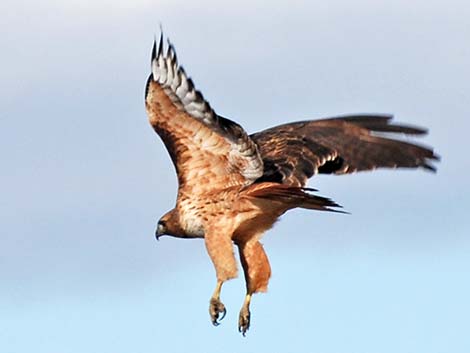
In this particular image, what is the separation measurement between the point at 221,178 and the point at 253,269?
1005 mm

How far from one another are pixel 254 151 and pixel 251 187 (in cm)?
34

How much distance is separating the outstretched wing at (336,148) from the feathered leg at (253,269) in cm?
73

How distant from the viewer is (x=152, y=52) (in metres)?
16.2

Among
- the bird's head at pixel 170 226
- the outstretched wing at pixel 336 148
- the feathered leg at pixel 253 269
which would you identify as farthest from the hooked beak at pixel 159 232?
the outstretched wing at pixel 336 148

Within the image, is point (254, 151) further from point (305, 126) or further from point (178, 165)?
point (305, 126)

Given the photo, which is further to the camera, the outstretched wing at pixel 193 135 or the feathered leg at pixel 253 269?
the feathered leg at pixel 253 269

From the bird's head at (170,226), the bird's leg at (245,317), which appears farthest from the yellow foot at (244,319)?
the bird's head at (170,226)

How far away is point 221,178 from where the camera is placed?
56.0ft

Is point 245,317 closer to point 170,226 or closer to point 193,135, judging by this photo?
point 170,226

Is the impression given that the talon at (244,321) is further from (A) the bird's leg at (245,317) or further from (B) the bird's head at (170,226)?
(B) the bird's head at (170,226)

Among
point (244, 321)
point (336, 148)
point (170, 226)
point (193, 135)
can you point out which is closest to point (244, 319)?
point (244, 321)

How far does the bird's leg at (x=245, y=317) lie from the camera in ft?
56.3

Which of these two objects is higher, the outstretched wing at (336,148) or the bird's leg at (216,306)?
the outstretched wing at (336,148)

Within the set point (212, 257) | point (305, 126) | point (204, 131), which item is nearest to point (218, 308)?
point (212, 257)
